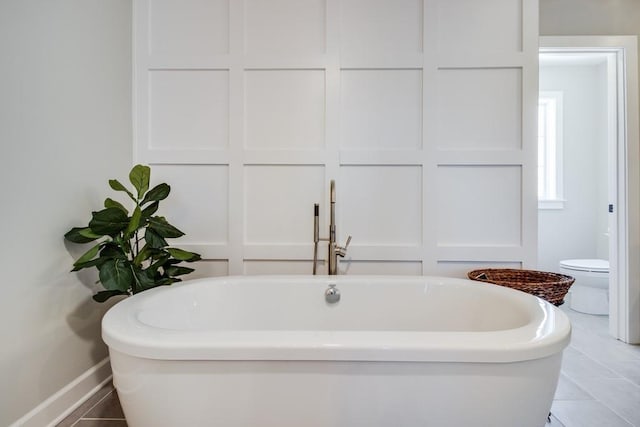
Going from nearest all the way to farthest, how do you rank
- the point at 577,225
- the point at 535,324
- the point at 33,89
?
the point at 535,324 → the point at 33,89 → the point at 577,225

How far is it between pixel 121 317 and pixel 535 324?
127cm

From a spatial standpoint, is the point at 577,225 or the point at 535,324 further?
the point at 577,225

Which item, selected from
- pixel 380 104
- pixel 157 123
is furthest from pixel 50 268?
pixel 380 104

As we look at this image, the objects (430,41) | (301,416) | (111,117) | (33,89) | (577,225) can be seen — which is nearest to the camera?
(301,416)

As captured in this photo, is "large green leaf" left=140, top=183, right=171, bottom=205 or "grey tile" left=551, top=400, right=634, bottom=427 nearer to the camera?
"grey tile" left=551, top=400, right=634, bottom=427

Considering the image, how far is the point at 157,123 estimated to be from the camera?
1.96m

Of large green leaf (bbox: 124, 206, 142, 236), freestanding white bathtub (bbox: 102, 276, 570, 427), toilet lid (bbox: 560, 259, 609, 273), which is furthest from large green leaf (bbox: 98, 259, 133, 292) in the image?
toilet lid (bbox: 560, 259, 609, 273)

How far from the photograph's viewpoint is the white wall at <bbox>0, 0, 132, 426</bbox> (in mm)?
1210

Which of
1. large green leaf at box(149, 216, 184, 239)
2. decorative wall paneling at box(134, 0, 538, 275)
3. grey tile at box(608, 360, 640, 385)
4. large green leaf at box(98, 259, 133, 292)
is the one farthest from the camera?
decorative wall paneling at box(134, 0, 538, 275)

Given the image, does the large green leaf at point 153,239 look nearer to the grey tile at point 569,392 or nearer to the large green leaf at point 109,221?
the large green leaf at point 109,221

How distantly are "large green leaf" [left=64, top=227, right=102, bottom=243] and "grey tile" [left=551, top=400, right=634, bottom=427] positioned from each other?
2.12 m

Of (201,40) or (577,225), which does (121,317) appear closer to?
(201,40)

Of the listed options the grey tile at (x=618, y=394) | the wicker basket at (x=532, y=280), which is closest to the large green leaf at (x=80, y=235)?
the wicker basket at (x=532, y=280)

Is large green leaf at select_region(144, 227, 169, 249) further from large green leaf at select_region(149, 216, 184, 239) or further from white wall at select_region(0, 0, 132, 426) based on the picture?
white wall at select_region(0, 0, 132, 426)
